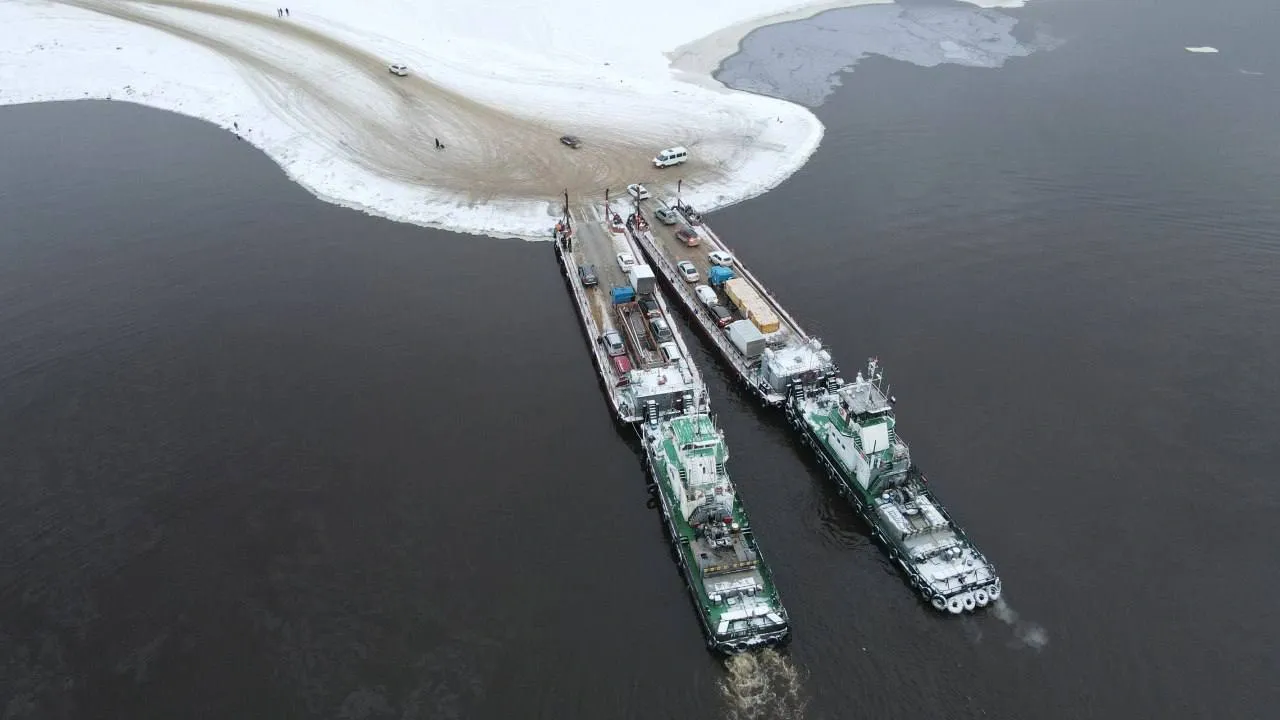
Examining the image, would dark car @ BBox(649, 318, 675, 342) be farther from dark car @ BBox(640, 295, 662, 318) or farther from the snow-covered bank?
the snow-covered bank

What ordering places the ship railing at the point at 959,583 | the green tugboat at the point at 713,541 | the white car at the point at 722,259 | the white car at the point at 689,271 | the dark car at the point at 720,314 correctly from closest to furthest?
the green tugboat at the point at 713,541 < the ship railing at the point at 959,583 < the dark car at the point at 720,314 < the white car at the point at 689,271 < the white car at the point at 722,259

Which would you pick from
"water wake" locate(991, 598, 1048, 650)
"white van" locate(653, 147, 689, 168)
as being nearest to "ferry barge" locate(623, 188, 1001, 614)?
"water wake" locate(991, 598, 1048, 650)

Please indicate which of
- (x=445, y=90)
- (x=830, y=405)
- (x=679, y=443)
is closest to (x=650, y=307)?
(x=830, y=405)

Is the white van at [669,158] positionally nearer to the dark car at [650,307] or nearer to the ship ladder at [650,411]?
the dark car at [650,307]

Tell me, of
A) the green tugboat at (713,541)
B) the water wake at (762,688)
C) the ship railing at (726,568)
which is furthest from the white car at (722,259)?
the water wake at (762,688)

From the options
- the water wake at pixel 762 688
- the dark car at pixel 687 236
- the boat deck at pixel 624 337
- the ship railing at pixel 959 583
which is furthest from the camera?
the dark car at pixel 687 236

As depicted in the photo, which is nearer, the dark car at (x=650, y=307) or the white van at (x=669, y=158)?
the dark car at (x=650, y=307)

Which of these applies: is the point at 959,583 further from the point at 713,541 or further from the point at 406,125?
the point at 406,125
